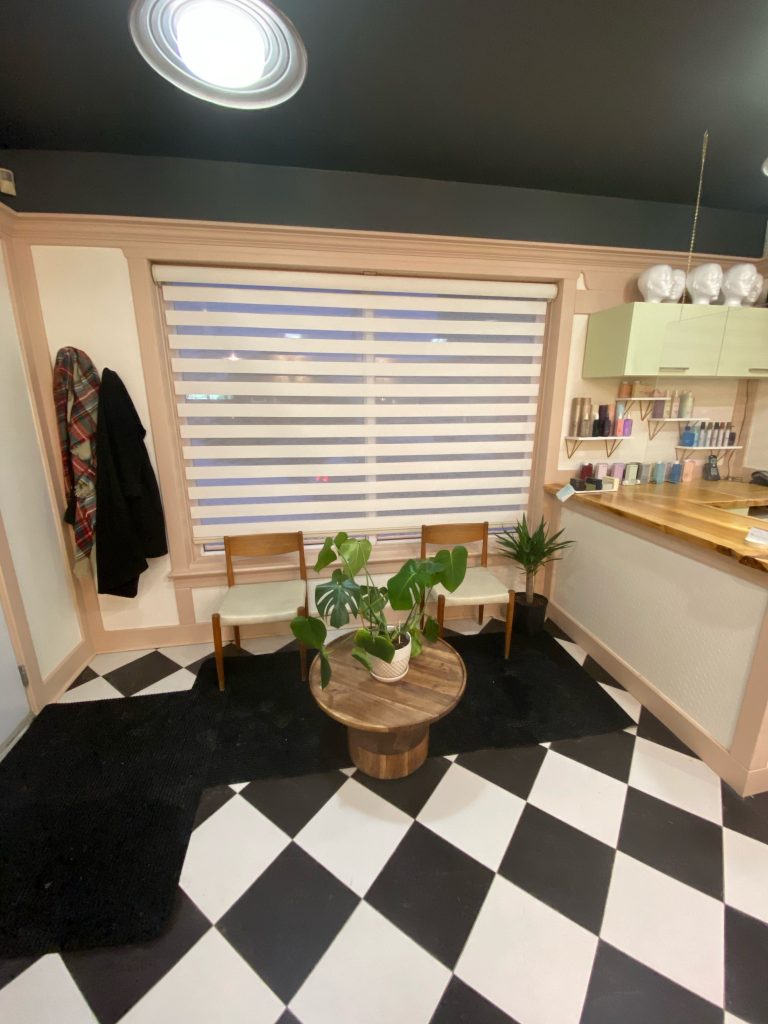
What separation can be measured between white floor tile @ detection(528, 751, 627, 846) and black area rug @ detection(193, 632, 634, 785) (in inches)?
6.2

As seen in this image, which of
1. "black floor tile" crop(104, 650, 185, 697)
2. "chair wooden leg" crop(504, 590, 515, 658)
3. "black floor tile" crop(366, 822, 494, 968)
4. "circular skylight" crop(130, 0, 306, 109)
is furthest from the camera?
"chair wooden leg" crop(504, 590, 515, 658)

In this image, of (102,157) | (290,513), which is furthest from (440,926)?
(102,157)

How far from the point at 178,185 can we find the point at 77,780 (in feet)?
8.87

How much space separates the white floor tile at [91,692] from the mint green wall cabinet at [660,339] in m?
3.26

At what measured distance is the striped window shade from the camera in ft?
6.77

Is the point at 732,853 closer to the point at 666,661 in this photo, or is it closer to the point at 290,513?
the point at 666,661

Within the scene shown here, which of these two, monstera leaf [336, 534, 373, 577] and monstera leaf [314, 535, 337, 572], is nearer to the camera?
monstera leaf [336, 534, 373, 577]

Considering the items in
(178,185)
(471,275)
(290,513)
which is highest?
(178,185)

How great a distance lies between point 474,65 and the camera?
1329 mm

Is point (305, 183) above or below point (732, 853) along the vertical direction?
above

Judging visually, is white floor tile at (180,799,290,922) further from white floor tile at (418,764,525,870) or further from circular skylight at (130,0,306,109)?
circular skylight at (130,0,306,109)

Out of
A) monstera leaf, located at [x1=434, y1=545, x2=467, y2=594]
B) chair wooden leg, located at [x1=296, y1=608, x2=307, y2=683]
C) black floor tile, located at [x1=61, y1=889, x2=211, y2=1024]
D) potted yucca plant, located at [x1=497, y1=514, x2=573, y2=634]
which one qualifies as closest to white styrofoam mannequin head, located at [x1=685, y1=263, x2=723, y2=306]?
potted yucca plant, located at [x1=497, y1=514, x2=573, y2=634]

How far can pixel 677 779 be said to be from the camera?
154 cm

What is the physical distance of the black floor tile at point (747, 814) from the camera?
1348 millimetres
